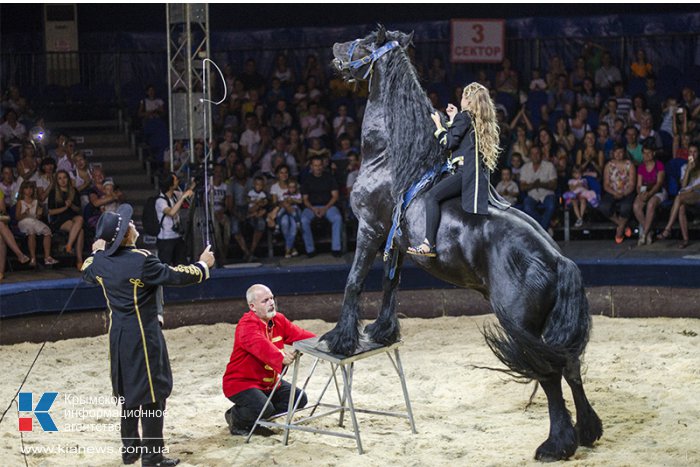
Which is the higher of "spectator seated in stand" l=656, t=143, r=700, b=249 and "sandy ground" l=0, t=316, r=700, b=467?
"spectator seated in stand" l=656, t=143, r=700, b=249

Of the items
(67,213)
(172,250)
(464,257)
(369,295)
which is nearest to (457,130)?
(464,257)

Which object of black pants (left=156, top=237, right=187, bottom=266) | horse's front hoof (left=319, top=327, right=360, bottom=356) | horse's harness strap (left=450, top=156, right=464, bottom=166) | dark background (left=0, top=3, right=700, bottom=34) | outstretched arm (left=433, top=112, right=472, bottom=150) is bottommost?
horse's front hoof (left=319, top=327, right=360, bottom=356)

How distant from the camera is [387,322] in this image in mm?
6895

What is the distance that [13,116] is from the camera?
43.5 feet

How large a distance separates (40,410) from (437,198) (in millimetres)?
3070

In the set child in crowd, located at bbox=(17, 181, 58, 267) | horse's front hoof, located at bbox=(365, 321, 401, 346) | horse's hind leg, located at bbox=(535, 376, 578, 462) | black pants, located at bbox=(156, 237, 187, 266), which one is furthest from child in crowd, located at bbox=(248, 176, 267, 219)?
horse's hind leg, located at bbox=(535, 376, 578, 462)

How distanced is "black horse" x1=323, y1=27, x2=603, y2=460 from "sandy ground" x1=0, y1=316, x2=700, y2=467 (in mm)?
505

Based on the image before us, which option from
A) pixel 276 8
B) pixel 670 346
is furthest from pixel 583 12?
pixel 670 346

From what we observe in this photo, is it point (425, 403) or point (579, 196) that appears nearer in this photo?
point (425, 403)

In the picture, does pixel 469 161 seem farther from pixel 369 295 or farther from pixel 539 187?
pixel 539 187

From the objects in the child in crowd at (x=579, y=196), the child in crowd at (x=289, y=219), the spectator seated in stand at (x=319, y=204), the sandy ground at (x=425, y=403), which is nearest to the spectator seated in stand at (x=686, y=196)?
the child in crowd at (x=579, y=196)

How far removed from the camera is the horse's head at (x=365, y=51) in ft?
22.6

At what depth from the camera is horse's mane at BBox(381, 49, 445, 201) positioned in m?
6.63

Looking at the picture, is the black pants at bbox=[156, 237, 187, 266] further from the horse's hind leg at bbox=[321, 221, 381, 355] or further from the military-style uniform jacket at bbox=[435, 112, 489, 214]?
A: the military-style uniform jacket at bbox=[435, 112, 489, 214]
